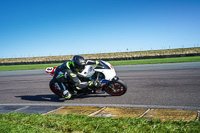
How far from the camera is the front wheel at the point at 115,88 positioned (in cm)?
684

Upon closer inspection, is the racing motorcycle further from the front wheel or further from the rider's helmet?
the rider's helmet

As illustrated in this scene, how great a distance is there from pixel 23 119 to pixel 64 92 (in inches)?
99.9

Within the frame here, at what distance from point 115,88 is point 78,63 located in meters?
1.50

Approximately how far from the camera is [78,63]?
659 cm

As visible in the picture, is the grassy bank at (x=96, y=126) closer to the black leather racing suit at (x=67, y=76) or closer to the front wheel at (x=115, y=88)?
the black leather racing suit at (x=67, y=76)

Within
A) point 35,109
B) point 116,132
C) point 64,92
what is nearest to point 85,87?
point 64,92

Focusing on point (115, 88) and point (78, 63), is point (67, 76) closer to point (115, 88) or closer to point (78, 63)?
point (78, 63)

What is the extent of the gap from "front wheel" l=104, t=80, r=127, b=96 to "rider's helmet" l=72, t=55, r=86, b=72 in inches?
40.3

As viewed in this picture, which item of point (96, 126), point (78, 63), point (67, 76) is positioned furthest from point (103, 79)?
point (96, 126)

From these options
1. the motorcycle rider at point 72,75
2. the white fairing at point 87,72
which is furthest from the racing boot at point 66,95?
the white fairing at point 87,72

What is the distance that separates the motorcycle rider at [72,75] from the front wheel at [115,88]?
1.31ft

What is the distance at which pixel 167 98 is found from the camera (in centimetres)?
639

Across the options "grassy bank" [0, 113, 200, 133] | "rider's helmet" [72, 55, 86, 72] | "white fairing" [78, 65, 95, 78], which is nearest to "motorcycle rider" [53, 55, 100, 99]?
"rider's helmet" [72, 55, 86, 72]

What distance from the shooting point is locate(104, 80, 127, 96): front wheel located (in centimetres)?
684
